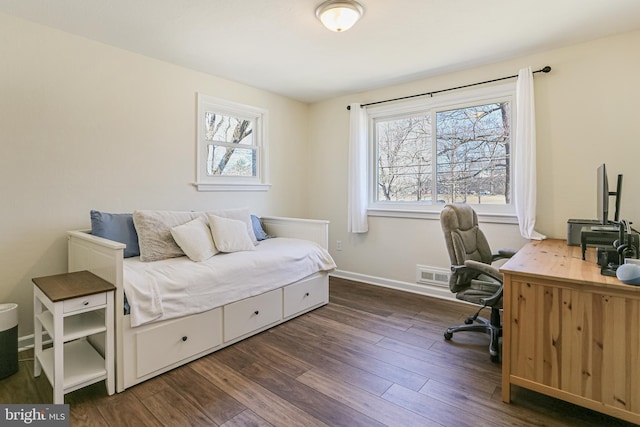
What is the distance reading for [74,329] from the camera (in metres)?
1.78

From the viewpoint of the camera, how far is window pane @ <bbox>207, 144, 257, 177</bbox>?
351cm

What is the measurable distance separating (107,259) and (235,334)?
3.39 feet

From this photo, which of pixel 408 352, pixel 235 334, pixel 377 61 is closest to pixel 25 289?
pixel 235 334

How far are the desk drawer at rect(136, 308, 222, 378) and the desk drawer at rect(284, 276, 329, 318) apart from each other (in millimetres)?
697

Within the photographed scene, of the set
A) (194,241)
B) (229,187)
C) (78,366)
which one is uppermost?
(229,187)

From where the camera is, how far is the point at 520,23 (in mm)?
2359

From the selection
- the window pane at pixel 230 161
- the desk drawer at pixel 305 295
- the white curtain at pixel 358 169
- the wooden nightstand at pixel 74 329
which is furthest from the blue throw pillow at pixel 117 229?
the white curtain at pixel 358 169

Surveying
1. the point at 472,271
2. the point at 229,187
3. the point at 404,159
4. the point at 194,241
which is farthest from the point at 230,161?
the point at 472,271

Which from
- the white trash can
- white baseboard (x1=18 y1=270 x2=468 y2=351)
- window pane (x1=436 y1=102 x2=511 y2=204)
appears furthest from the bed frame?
window pane (x1=436 y1=102 x2=511 y2=204)

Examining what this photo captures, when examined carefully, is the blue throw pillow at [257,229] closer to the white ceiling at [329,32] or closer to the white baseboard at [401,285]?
the white baseboard at [401,285]

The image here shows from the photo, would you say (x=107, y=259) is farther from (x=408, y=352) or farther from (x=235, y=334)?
(x=408, y=352)

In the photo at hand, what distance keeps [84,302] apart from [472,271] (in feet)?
7.79

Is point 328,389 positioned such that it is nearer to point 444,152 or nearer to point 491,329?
point 491,329

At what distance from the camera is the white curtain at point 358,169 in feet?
12.9
